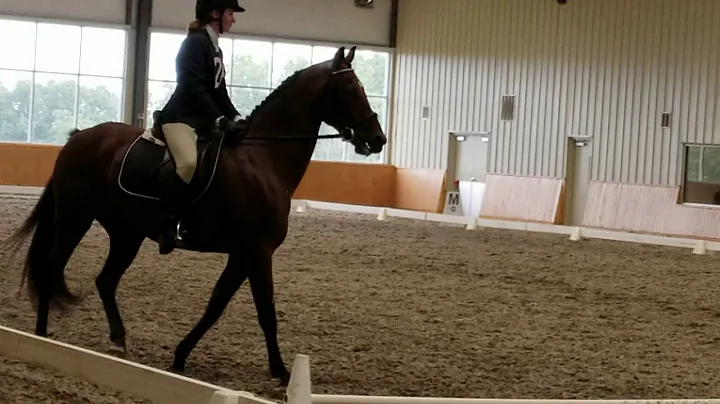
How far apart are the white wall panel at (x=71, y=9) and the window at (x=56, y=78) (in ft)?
0.71

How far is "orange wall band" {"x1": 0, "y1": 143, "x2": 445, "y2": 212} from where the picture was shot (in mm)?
21594

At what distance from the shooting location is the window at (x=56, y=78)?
2322 centimetres

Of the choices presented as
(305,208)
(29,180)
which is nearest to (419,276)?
(305,208)

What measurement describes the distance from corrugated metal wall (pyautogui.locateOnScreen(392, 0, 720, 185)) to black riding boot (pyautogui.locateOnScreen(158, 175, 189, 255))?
1522cm

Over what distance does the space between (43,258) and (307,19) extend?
1991 centimetres

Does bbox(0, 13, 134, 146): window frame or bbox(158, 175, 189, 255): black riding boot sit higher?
bbox(0, 13, 134, 146): window frame

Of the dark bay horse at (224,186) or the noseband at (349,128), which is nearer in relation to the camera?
the dark bay horse at (224,186)

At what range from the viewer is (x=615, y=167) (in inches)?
799

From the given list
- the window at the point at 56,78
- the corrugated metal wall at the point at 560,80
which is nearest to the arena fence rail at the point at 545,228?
the corrugated metal wall at the point at 560,80

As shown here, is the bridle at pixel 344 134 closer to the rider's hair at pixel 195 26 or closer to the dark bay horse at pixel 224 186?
the dark bay horse at pixel 224 186

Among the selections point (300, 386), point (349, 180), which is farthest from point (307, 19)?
point (300, 386)

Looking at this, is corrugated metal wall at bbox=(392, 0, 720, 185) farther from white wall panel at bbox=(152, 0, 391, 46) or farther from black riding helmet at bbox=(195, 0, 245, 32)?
black riding helmet at bbox=(195, 0, 245, 32)

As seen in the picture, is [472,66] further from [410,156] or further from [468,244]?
[468,244]

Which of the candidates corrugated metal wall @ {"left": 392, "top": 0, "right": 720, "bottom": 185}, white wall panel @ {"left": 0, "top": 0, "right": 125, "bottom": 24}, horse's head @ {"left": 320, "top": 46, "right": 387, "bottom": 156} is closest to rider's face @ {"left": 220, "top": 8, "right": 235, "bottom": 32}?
horse's head @ {"left": 320, "top": 46, "right": 387, "bottom": 156}
